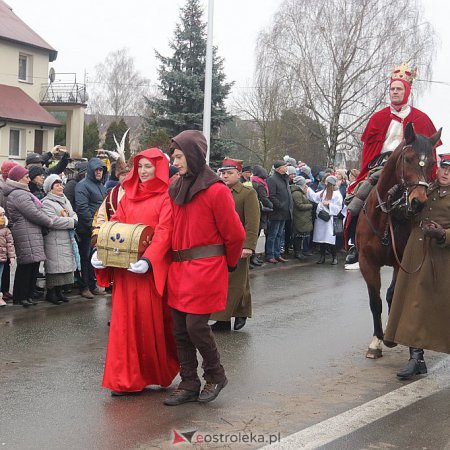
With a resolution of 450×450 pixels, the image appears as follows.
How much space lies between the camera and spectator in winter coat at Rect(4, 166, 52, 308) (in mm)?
9883

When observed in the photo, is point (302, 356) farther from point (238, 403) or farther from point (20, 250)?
point (20, 250)

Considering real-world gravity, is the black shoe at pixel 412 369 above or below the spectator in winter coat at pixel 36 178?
below

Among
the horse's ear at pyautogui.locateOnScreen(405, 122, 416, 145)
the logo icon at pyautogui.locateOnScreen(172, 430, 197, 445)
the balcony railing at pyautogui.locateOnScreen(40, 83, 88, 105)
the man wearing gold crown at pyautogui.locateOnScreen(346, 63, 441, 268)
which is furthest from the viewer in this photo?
the balcony railing at pyautogui.locateOnScreen(40, 83, 88, 105)

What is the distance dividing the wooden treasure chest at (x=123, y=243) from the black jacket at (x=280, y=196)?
364 inches

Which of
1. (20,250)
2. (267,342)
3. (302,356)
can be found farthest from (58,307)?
(302,356)

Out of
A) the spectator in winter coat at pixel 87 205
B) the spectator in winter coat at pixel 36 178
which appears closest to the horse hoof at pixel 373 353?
the spectator in winter coat at pixel 87 205

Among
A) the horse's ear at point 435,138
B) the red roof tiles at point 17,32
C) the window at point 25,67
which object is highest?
the red roof tiles at point 17,32

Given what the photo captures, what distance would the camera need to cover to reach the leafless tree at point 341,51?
38406 mm

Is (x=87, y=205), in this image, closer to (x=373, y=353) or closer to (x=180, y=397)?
(x=373, y=353)

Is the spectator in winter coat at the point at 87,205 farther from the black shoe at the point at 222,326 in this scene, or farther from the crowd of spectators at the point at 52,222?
the black shoe at the point at 222,326

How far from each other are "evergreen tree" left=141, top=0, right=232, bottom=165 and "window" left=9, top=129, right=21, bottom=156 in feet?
32.1

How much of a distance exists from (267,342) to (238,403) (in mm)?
2405

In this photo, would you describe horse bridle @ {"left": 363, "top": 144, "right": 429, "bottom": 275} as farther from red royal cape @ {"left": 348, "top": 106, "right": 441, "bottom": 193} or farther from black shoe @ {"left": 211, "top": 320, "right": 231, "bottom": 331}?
black shoe @ {"left": 211, "top": 320, "right": 231, "bottom": 331}

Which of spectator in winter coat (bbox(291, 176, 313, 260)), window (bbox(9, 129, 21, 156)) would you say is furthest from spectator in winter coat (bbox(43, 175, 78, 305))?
window (bbox(9, 129, 21, 156))
